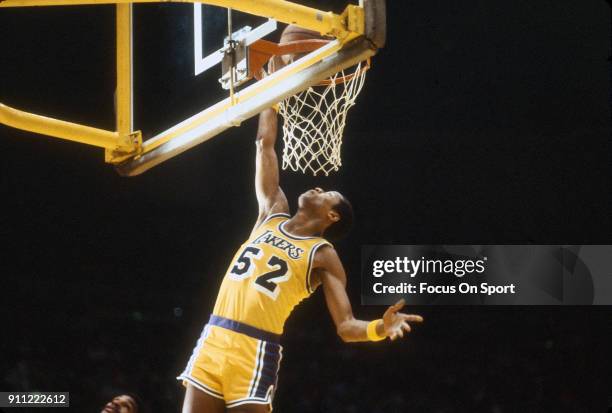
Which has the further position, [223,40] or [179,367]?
[179,367]

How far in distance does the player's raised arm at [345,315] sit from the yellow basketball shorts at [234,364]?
336 mm

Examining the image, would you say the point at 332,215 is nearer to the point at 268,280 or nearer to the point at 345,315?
the point at 268,280

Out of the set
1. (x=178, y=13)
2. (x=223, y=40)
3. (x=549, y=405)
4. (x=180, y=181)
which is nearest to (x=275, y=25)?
(x=223, y=40)

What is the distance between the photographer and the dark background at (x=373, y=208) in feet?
24.0

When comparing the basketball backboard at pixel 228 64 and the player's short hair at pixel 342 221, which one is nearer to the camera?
the basketball backboard at pixel 228 64

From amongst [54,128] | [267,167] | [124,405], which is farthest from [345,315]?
[124,405]

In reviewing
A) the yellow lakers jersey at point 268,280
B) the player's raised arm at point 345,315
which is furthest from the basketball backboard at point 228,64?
the player's raised arm at point 345,315

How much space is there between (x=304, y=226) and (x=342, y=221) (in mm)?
262

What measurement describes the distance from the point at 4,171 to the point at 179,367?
1.95 metres

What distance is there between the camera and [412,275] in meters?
7.28

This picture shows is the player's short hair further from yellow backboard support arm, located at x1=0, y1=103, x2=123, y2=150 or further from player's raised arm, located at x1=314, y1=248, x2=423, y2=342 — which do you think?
yellow backboard support arm, located at x1=0, y1=103, x2=123, y2=150

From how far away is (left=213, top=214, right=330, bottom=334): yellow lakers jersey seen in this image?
479 centimetres

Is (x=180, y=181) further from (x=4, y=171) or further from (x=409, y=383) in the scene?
(x=409, y=383)

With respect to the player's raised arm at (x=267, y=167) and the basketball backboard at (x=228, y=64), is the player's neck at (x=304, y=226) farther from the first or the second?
the basketball backboard at (x=228, y=64)
